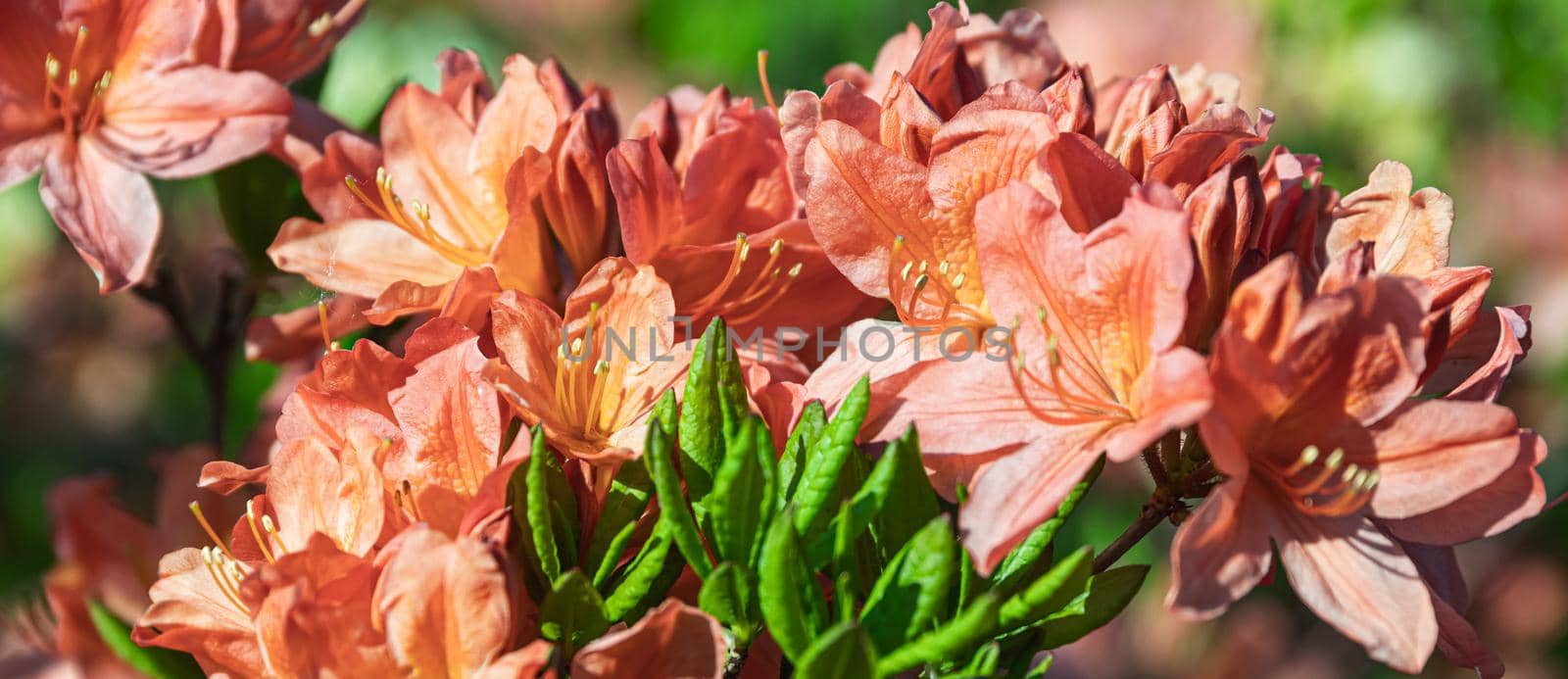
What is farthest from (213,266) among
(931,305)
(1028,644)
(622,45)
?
(622,45)

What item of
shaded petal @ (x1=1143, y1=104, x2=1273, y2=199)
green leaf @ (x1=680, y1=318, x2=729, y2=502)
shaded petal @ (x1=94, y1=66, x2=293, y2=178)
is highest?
shaded petal @ (x1=94, y1=66, x2=293, y2=178)

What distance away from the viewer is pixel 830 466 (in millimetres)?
686

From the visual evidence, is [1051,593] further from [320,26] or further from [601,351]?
[320,26]

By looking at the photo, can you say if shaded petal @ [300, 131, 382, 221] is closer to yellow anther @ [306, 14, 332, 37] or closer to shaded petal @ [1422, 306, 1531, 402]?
yellow anther @ [306, 14, 332, 37]

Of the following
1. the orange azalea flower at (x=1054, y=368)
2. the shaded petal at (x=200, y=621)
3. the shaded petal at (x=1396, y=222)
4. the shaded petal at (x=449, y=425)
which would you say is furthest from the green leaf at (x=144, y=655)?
the shaded petal at (x=1396, y=222)

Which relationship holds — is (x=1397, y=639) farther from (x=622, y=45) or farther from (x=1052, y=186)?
(x=622, y=45)

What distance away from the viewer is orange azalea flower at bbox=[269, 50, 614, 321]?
87cm

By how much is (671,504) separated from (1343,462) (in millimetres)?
338

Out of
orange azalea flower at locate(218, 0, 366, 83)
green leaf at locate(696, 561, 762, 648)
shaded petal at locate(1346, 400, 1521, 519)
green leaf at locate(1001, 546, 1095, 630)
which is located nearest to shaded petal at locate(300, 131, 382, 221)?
orange azalea flower at locate(218, 0, 366, 83)

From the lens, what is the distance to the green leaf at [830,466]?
0.69 m

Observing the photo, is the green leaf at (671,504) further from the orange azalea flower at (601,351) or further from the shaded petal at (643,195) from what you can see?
the shaded petal at (643,195)

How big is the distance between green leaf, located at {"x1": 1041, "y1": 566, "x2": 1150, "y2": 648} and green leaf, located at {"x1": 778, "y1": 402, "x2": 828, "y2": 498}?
14cm

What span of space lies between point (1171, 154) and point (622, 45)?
409 centimetres

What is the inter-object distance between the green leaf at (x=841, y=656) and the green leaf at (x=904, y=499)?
0.07 m
